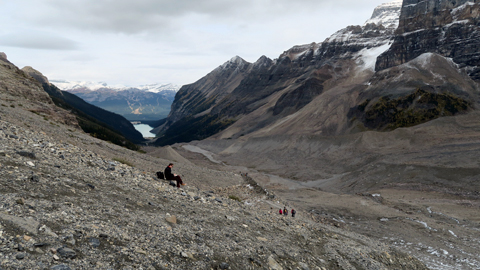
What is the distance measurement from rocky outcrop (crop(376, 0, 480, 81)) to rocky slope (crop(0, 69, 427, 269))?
352 feet

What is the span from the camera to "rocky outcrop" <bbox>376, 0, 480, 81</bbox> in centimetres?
9550

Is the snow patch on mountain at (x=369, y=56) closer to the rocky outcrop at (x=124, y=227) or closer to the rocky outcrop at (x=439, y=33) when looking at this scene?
the rocky outcrop at (x=439, y=33)

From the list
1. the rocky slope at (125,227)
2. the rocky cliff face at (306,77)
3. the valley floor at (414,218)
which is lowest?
the valley floor at (414,218)

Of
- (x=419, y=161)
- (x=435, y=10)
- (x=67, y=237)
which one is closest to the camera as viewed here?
(x=67, y=237)

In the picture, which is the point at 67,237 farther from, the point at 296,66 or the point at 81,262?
the point at 296,66

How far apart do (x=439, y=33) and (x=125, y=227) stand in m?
132

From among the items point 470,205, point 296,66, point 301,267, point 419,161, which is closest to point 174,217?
point 301,267

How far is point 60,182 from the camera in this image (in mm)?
10000

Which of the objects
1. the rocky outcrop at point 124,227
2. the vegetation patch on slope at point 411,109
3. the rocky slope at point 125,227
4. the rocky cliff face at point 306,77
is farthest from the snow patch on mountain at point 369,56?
the rocky outcrop at point 124,227

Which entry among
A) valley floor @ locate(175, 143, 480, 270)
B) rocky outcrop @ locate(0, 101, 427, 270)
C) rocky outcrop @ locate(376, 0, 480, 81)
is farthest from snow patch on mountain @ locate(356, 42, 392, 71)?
rocky outcrop @ locate(0, 101, 427, 270)

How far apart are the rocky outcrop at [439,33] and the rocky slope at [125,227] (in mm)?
107284

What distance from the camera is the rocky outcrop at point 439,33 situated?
95.5m

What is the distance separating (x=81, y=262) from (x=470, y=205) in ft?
142

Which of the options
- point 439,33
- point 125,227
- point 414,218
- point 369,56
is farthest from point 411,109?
point 125,227
